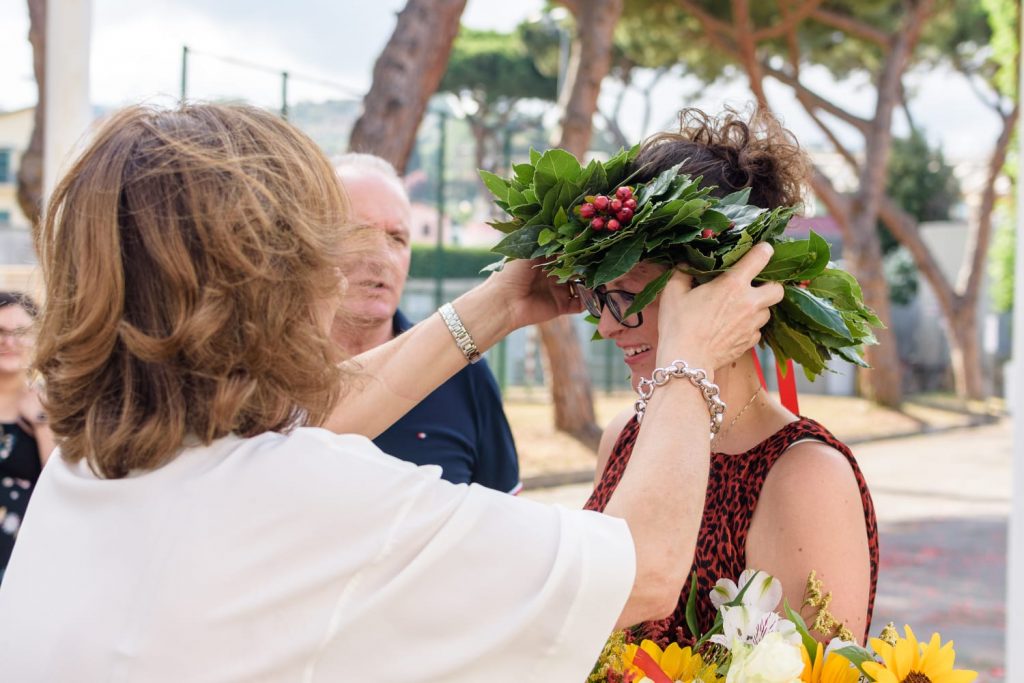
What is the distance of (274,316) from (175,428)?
189mm

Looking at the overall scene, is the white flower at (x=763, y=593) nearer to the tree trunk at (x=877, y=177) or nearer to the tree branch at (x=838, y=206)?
the tree trunk at (x=877, y=177)

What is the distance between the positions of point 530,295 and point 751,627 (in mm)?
918

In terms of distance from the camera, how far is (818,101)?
66.3 feet

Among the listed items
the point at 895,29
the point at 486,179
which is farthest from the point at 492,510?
the point at 895,29

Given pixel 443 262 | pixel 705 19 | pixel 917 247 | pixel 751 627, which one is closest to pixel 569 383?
pixel 443 262

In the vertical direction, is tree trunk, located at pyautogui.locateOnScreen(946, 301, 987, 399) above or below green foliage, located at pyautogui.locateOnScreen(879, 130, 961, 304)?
below

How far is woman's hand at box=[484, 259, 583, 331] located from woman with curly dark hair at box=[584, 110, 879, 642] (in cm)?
11

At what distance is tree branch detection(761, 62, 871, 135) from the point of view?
19.9 meters

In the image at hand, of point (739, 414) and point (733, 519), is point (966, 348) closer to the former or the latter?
point (739, 414)

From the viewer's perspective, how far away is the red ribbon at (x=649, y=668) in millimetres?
1626

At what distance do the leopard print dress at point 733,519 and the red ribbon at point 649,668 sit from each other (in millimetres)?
449

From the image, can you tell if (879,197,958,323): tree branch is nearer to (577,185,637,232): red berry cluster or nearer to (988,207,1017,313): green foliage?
(988,207,1017,313): green foliage

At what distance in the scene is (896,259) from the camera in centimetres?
3100

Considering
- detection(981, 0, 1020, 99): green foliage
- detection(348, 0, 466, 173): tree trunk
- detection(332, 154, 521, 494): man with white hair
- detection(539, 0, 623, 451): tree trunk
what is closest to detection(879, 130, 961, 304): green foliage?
detection(981, 0, 1020, 99): green foliage
